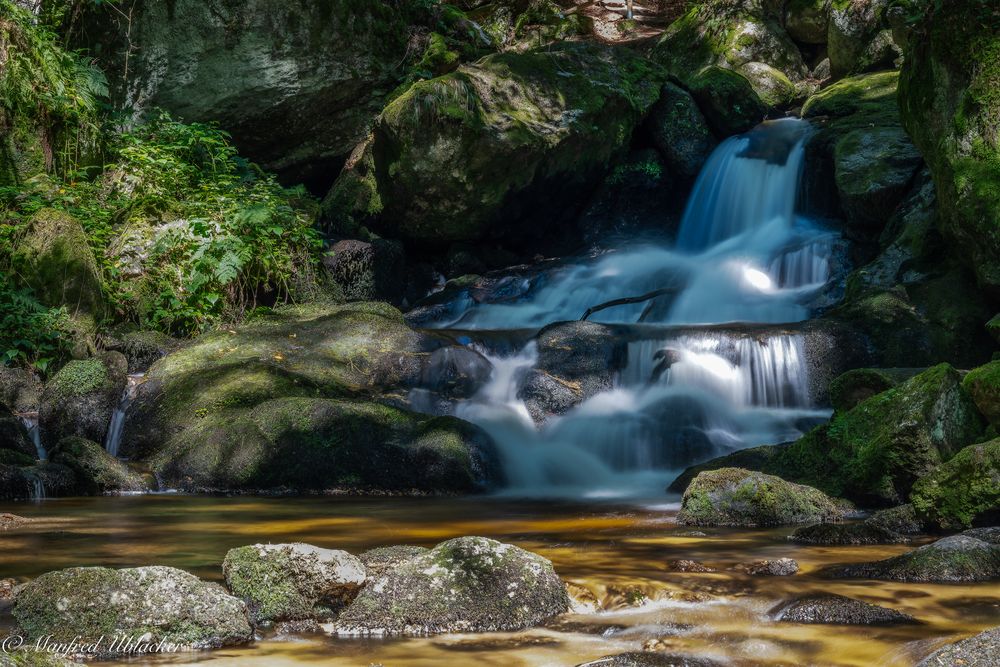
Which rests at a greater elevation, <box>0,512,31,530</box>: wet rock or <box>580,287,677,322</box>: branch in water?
<box>580,287,677,322</box>: branch in water

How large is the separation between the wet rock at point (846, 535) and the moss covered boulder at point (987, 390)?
1637 mm

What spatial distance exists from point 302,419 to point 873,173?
8.32 m

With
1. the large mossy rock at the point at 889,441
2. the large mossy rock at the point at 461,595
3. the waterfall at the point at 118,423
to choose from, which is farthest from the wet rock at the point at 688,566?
the waterfall at the point at 118,423

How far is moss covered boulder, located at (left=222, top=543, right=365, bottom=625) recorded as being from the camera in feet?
11.4

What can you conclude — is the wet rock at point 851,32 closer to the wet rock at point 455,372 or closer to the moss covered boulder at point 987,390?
the wet rock at point 455,372

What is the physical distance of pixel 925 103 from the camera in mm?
9164

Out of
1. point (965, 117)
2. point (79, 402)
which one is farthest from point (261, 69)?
point (965, 117)

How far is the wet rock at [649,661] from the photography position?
285 cm

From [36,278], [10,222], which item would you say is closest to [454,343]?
[36,278]

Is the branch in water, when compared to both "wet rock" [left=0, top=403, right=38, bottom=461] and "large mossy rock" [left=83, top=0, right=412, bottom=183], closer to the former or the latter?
"large mossy rock" [left=83, top=0, right=412, bottom=183]

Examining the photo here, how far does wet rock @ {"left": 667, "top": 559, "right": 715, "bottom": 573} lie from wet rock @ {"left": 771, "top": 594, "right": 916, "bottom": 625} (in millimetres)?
700

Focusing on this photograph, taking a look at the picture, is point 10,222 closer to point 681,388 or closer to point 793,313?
point 681,388

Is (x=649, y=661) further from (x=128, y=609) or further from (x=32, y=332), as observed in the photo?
(x=32, y=332)

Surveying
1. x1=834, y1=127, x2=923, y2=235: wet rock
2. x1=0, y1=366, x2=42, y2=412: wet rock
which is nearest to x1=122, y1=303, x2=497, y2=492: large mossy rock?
x1=0, y1=366, x2=42, y2=412: wet rock
